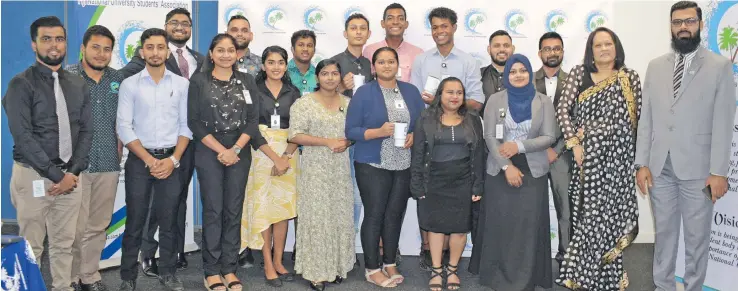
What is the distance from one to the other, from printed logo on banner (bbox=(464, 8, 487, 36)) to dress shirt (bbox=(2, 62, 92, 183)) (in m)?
3.21

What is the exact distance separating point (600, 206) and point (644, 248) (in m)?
2.01

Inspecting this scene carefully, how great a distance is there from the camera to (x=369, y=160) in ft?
13.7

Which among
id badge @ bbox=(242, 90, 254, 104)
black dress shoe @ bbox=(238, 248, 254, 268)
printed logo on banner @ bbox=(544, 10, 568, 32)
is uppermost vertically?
printed logo on banner @ bbox=(544, 10, 568, 32)

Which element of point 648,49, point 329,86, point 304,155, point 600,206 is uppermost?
point 648,49

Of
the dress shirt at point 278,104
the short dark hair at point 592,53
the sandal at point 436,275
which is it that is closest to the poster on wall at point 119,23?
the dress shirt at point 278,104

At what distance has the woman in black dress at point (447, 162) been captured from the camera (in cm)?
411

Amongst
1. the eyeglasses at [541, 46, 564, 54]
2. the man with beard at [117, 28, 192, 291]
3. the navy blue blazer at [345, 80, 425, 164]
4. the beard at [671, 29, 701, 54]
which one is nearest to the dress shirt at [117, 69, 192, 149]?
the man with beard at [117, 28, 192, 291]

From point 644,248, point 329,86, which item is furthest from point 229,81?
point 644,248

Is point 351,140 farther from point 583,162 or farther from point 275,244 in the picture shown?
point 583,162

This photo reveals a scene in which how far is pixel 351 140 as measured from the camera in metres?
4.21

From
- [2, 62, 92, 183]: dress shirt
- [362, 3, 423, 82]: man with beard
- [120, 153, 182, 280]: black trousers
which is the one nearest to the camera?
[2, 62, 92, 183]: dress shirt

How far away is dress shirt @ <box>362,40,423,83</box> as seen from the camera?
527cm

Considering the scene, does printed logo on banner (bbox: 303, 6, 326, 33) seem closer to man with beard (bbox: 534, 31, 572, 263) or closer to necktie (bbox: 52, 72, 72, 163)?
man with beard (bbox: 534, 31, 572, 263)

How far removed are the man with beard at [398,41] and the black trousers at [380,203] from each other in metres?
1.15
